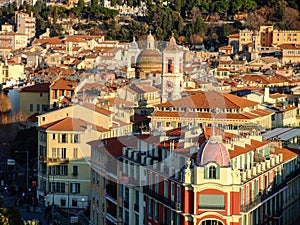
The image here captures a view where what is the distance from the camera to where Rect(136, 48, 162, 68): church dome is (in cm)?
3934

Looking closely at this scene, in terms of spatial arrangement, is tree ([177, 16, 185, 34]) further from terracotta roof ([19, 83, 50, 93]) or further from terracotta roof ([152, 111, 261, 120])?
terracotta roof ([152, 111, 261, 120])

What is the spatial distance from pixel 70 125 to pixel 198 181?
28.9 ft

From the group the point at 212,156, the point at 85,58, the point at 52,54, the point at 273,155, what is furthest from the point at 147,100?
the point at 52,54

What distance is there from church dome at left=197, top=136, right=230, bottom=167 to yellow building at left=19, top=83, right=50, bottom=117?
19.9 meters

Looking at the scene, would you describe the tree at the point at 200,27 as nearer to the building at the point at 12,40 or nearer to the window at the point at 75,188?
the building at the point at 12,40

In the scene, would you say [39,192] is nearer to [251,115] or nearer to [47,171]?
[47,171]

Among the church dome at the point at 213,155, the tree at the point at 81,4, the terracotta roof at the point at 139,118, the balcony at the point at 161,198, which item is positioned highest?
the tree at the point at 81,4

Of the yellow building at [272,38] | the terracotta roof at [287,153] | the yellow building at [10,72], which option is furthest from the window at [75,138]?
the yellow building at [272,38]

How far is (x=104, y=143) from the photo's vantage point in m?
21.9

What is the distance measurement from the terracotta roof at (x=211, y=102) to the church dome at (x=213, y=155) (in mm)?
10482

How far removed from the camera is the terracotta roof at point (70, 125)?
24.3 meters

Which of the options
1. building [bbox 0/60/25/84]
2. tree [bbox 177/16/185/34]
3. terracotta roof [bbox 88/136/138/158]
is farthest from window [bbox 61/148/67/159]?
tree [bbox 177/16/185/34]

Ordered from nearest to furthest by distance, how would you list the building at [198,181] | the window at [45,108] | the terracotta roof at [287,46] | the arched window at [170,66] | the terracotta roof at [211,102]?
the building at [198,181] → the terracotta roof at [211,102] → the arched window at [170,66] → the window at [45,108] → the terracotta roof at [287,46]

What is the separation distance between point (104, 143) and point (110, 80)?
15544 millimetres
